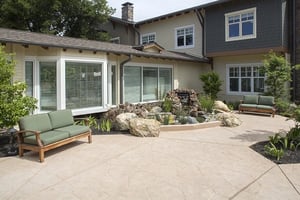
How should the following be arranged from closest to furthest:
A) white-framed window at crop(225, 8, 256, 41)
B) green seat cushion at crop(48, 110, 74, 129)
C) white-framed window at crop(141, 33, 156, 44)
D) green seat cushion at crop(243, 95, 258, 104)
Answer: green seat cushion at crop(48, 110, 74, 129)
green seat cushion at crop(243, 95, 258, 104)
white-framed window at crop(225, 8, 256, 41)
white-framed window at crop(141, 33, 156, 44)

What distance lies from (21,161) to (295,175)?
5.65 m

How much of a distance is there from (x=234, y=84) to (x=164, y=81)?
15.7ft

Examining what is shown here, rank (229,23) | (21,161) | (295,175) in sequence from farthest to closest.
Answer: (229,23) → (21,161) → (295,175)

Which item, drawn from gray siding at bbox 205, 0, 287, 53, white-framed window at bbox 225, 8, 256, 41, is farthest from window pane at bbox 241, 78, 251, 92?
white-framed window at bbox 225, 8, 256, 41

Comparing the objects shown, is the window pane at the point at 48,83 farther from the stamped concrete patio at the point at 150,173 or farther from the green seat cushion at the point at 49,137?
the green seat cushion at the point at 49,137

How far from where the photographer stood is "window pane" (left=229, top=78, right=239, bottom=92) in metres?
16.0

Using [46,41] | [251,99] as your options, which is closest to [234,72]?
[251,99]

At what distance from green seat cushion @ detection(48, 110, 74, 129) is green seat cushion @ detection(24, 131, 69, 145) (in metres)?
0.44

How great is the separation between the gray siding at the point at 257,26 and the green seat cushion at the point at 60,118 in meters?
11.1

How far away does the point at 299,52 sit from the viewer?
1353 cm

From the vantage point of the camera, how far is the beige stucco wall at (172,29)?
17.3 meters

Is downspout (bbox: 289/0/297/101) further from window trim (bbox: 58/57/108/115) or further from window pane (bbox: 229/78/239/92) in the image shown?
window trim (bbox: 58/57/108/115)

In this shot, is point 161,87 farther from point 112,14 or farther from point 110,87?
point 112,14

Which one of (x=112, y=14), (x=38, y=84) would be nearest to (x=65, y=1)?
(x=112, y=14)
